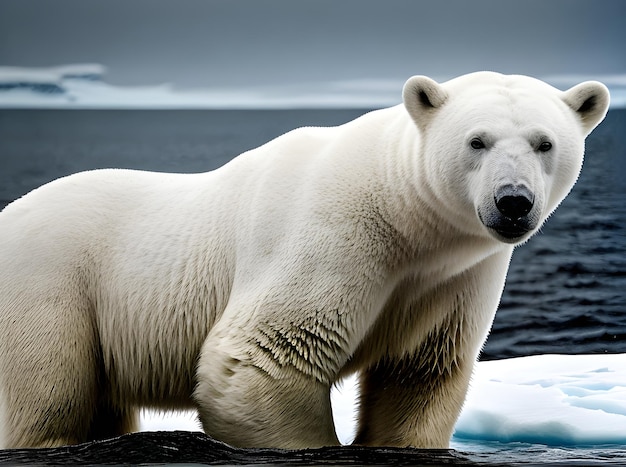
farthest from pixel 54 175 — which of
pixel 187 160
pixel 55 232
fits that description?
pixel 55 232

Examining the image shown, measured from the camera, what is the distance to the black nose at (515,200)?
270 cm

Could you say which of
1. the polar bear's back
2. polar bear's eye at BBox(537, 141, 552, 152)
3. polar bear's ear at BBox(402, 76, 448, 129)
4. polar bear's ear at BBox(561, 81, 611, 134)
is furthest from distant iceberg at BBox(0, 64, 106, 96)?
polar bear's eye at BBox(537, 141, 552, 152)

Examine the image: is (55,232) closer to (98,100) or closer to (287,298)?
(287,298)

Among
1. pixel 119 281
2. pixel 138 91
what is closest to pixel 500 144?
pixel 119 281

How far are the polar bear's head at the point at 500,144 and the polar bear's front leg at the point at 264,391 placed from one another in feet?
2.38

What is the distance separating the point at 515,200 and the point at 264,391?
1077 millimetres

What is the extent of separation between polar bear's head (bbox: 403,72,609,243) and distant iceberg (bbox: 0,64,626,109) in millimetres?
7772

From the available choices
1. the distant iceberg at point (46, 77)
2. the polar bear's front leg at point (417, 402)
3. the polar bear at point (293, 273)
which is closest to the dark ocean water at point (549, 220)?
the distant iceberg at point (46, 77)

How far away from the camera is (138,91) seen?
12.5 m

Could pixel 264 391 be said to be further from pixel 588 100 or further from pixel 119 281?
pixel 588 100

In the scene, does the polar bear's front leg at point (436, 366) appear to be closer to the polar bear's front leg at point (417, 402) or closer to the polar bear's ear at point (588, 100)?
the polar bear's front leg at point (417, 402)

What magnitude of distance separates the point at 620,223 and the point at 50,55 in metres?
7.51

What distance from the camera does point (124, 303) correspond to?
3.51 meters

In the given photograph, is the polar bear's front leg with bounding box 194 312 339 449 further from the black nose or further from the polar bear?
the black nose
